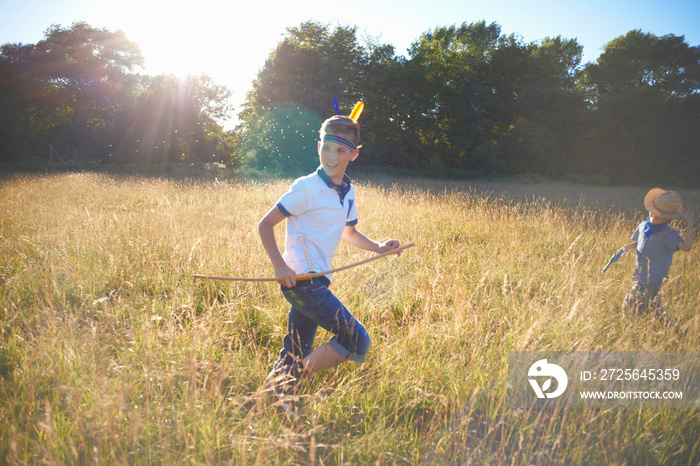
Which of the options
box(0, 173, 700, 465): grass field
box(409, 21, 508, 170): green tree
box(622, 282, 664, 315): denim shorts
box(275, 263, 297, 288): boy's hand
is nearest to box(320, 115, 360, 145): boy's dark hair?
box(275, 263, 297, 288): boy's hand

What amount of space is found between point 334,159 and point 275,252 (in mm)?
586

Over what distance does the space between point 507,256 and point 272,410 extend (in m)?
3.56

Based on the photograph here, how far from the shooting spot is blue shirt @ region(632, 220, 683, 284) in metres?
3.19

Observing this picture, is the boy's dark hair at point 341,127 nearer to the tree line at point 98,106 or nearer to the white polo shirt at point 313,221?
the white polo shirt at point 313,221

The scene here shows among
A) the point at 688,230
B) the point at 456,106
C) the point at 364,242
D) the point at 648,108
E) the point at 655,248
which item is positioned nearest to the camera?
the point at 364,242

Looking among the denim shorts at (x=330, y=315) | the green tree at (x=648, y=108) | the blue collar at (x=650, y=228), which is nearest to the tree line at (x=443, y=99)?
the green tree at (x=648, y=108)

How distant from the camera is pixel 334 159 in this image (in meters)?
2.04

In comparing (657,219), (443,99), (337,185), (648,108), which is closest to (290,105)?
(443,99)

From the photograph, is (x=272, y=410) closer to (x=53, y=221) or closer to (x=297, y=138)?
(x=53, y=221)

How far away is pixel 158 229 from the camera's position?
5.20 m

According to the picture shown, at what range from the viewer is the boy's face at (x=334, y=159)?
205 centimetres

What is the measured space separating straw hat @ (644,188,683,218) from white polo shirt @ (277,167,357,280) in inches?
106

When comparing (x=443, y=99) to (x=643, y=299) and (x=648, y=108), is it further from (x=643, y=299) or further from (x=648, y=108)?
(x=643, y=299)

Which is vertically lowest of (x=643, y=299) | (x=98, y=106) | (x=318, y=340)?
(x=318, y=340)
